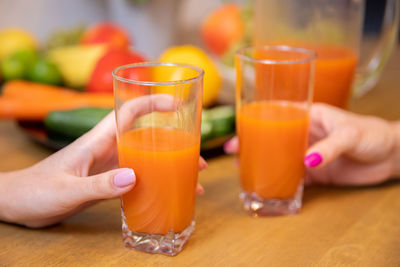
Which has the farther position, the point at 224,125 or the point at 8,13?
the point at 8,13

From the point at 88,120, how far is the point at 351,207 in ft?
2.15

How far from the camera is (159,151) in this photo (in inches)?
30.0

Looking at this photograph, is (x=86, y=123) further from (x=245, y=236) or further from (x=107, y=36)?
(x=107, y=36)

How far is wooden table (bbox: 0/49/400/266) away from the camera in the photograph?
821 mm

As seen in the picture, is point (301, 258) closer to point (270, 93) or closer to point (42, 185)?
point (270, 93)

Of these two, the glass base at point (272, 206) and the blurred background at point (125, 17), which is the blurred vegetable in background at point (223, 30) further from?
the glass base at point (272, 206)

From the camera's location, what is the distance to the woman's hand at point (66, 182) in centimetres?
77

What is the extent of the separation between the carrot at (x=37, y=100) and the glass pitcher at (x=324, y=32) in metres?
0.51

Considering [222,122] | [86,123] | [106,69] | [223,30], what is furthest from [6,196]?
[223,30]

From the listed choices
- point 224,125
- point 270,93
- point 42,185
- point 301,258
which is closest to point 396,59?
point 224,125

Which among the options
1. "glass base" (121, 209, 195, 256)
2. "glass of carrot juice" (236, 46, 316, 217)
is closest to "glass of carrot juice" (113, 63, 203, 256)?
"glass base" (121, 209, 195, 256)

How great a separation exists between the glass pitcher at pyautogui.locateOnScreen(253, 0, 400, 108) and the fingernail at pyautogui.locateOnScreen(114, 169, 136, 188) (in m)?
0.70

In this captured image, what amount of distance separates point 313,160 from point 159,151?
1.17 feet

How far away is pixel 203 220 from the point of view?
97cm
